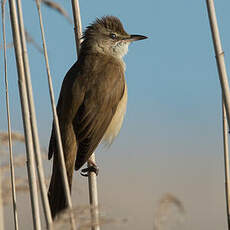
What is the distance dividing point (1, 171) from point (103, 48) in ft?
7.47

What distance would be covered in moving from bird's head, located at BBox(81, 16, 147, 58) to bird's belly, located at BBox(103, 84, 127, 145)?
0.75 meters

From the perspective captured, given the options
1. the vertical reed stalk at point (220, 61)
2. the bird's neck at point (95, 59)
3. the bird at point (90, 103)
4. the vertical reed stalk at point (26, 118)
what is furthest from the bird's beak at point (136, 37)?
the vertical reed stalk at point (220, 61)

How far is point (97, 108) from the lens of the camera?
420cm

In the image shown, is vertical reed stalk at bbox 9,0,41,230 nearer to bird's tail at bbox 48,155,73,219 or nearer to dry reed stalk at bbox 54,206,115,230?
dry reed stalk at bbox 54,206,115,230

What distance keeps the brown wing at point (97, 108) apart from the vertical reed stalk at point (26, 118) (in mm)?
1249

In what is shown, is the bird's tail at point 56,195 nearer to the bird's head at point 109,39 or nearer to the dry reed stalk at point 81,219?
the dry reed stalk at point 81,219

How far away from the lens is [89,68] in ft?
14.7

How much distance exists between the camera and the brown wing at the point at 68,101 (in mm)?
4000

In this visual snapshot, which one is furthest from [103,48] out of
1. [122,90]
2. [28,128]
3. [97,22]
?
[28,128]

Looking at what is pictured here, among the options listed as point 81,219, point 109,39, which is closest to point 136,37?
point 109,39

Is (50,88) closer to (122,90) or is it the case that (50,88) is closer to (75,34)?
(75,34)

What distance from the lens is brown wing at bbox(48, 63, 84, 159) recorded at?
4000mm

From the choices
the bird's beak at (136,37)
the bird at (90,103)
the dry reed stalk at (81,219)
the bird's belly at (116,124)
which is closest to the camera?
the dry reed stalk at (81,219)

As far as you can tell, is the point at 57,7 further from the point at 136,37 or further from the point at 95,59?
the point at 136,37
